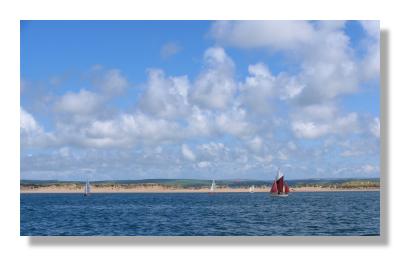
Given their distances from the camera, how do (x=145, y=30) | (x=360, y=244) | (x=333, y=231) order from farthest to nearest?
(x=333, y=231)
(x=145, y=30)
(x=360, y=244)

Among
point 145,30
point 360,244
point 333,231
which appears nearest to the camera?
point 360,244

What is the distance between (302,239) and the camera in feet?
38.5

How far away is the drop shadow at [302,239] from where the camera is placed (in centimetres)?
1173

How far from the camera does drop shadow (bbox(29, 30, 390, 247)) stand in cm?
1173
